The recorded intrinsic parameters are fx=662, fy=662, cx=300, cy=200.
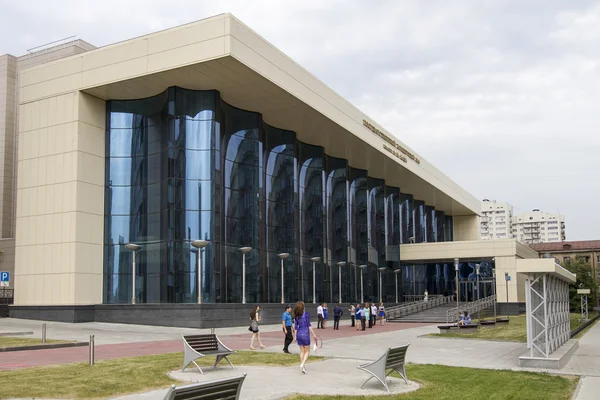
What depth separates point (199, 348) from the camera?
1539 centimetres

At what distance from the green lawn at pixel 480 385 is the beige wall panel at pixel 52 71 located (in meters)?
→ 28.6

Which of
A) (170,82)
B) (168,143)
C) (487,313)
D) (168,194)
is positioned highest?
(170,82)

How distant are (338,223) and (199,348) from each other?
3940cm

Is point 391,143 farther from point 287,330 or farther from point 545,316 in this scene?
point 545,316

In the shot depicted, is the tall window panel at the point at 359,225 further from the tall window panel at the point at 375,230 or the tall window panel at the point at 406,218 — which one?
the tall window panel at the point at 406,218

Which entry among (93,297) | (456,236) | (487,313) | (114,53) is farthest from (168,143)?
(456,236)

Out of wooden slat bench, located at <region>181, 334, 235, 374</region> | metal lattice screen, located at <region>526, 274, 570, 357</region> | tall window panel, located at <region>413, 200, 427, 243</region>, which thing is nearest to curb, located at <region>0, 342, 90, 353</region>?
wooden slat bench, located at <region>181, 334, 235, 374</region>

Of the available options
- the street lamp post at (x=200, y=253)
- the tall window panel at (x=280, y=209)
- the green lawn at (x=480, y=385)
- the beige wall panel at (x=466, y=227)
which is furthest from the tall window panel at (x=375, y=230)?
the green lawn at (x=480, y=385)

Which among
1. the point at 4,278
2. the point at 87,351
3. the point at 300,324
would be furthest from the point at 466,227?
the point at 300,324

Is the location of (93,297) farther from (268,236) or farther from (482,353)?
(482,353)

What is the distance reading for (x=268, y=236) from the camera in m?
43.0

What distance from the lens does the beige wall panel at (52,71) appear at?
37.4 metres

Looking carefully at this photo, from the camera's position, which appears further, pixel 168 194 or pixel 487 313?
pixel 487 313

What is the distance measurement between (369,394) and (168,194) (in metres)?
26.4
